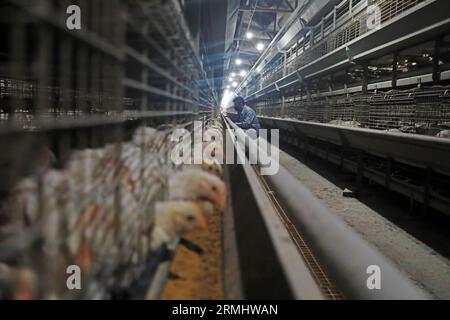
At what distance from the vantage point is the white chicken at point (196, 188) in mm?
1564

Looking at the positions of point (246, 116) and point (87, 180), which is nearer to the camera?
point (87, 180)

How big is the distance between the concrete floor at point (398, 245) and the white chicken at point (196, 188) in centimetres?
162

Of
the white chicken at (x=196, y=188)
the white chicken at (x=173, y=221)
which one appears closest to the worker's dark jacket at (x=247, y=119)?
the white chicken at (x=196, y=188)

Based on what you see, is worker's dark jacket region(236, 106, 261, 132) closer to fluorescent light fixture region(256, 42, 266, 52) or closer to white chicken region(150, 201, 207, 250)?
white chicken region(150, 201, 207, 250)

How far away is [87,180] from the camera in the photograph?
938 millimetres

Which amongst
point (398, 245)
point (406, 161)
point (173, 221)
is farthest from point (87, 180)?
point (406, 161)

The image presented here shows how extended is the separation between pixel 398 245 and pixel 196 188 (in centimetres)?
231

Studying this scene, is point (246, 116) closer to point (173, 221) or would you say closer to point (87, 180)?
point (173, 221)

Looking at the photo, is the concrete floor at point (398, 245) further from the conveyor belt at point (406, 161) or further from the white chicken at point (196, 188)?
the white chicken at point (196, 188)

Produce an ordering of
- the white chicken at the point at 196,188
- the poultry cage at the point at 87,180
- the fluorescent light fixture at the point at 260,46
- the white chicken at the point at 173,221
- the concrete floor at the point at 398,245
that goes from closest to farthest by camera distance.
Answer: the poultry cage at the point at 87,180
the white chicken at the point at 173,221
the white chicken at the point at 196,188
the concrete floor at the point at 398,245
the fluorescent light fixture at the point at 260,46

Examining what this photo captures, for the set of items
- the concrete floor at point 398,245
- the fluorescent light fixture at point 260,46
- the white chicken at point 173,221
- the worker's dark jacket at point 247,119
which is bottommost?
the concrete floor at point 398,245

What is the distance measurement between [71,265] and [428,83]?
5.33 metres

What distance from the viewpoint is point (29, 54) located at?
1.27 m
